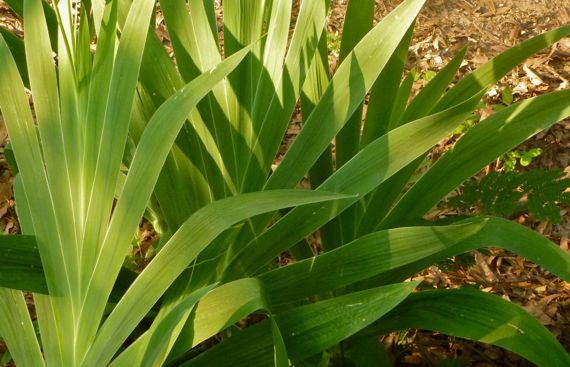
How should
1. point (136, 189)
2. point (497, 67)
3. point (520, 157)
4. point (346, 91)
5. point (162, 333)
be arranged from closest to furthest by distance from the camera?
1. point (162, 333)
2. point (136, 189)
3. point (346, 91)
4. point (497, 67)
5. point (520, 157)

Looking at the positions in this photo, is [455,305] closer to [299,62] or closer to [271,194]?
[271,194]

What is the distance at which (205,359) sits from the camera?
1.04m

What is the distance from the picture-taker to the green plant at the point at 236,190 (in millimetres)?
900

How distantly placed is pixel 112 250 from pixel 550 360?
0.65 m

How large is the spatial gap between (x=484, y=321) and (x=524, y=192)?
14.1 inches

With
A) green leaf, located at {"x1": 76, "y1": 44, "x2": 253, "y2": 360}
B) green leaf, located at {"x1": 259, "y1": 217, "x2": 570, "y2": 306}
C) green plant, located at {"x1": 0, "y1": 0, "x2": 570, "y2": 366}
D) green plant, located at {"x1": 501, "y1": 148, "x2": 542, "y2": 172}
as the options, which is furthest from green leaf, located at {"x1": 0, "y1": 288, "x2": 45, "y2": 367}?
green plant, located at {"x1": 501, "y1": 148, "x2": 542, "y2": 172}

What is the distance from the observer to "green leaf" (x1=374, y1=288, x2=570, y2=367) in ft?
3.25

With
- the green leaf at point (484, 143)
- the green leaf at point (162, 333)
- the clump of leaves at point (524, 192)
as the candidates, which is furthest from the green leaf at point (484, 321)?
the green leaf at point (162, 333)

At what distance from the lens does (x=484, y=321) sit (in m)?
1.04

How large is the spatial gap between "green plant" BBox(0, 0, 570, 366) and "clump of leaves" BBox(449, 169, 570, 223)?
167 mm

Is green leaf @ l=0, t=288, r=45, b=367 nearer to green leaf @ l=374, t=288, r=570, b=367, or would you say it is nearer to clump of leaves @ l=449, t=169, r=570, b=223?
green leaf @ l=374, t=288, r=570, b=367

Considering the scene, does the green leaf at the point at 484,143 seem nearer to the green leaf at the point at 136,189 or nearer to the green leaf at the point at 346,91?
the green leaf at the point at 346,91

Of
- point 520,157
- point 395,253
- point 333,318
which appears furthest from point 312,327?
point 520,157

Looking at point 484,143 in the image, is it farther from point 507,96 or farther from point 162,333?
point 507,96
